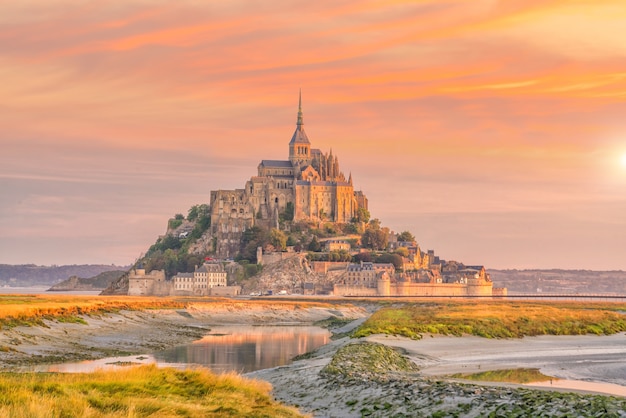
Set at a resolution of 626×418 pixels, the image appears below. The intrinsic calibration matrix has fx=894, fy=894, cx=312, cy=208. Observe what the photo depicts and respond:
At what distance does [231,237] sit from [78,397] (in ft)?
536

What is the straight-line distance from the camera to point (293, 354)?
1710 inches

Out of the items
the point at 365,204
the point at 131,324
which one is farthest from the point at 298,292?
the point at 131,324

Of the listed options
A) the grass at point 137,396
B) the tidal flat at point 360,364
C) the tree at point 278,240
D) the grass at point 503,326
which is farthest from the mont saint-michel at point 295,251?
the grass at point 137,396

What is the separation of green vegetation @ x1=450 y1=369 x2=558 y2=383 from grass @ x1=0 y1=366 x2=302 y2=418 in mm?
6747

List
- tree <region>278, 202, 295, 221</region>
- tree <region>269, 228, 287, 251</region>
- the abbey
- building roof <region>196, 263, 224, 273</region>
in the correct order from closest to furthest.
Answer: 1. building roof <region>196, 263, 224, 273</region>
2. tree <region>269, 228, 287, 251</region>
3. the abbey
4. tree <region>278, 202, 295, 221</region>

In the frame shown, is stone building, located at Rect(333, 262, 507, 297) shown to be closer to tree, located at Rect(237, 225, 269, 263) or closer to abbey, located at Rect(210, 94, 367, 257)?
tree, located at Rect(237, 225, 269, 263)

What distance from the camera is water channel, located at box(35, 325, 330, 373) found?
33750mm

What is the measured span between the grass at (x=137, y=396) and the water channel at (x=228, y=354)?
210 inches

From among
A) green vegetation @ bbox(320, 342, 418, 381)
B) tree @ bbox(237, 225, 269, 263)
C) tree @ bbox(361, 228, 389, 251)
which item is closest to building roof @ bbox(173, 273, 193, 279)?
tree @ bbox(237, 225, 269, 263)

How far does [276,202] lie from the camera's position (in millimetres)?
183125

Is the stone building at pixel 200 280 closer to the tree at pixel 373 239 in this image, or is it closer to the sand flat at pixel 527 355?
the tree at pixel 373 239

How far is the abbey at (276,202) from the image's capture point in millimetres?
179375

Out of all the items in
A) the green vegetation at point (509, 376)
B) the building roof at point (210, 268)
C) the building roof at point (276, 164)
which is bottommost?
the green vegetation at point (509, 376)

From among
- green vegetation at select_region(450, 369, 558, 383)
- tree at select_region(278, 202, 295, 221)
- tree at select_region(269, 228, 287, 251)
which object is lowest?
green vegetation at select_region(450, 369, 558, 383)
